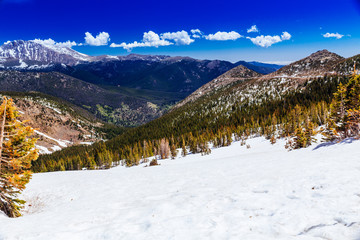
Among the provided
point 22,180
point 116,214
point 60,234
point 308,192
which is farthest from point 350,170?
point 22,180

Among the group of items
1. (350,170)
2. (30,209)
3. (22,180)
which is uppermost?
(22,180)

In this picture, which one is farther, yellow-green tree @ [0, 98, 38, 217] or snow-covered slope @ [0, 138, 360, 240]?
yellow-green tree @ [0, 98, 38, 217]

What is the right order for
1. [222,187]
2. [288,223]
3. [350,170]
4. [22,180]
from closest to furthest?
1. [288,223]
2. [350,170]
3. [222,187]
4. [22,180]

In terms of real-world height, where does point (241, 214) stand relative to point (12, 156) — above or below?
below

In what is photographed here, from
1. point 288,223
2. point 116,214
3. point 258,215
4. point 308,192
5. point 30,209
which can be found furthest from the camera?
point 30,209

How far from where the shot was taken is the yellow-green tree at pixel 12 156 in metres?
17.3

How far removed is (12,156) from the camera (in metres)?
18.2

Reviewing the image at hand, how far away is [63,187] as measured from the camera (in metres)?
27.2

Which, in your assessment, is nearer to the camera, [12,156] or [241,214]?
[241,214]

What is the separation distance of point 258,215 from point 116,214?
30.2ft

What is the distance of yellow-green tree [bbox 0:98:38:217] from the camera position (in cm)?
1727

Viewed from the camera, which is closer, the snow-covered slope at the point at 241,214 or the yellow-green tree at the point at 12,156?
the snow-covered slope at the point at 241,214

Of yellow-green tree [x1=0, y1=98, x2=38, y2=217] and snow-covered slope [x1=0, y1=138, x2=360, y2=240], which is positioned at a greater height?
yellow-green tree [x1=0, y1=98, x2=38, y2=217]

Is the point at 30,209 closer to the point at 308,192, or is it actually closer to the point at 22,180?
the point at 22,180
